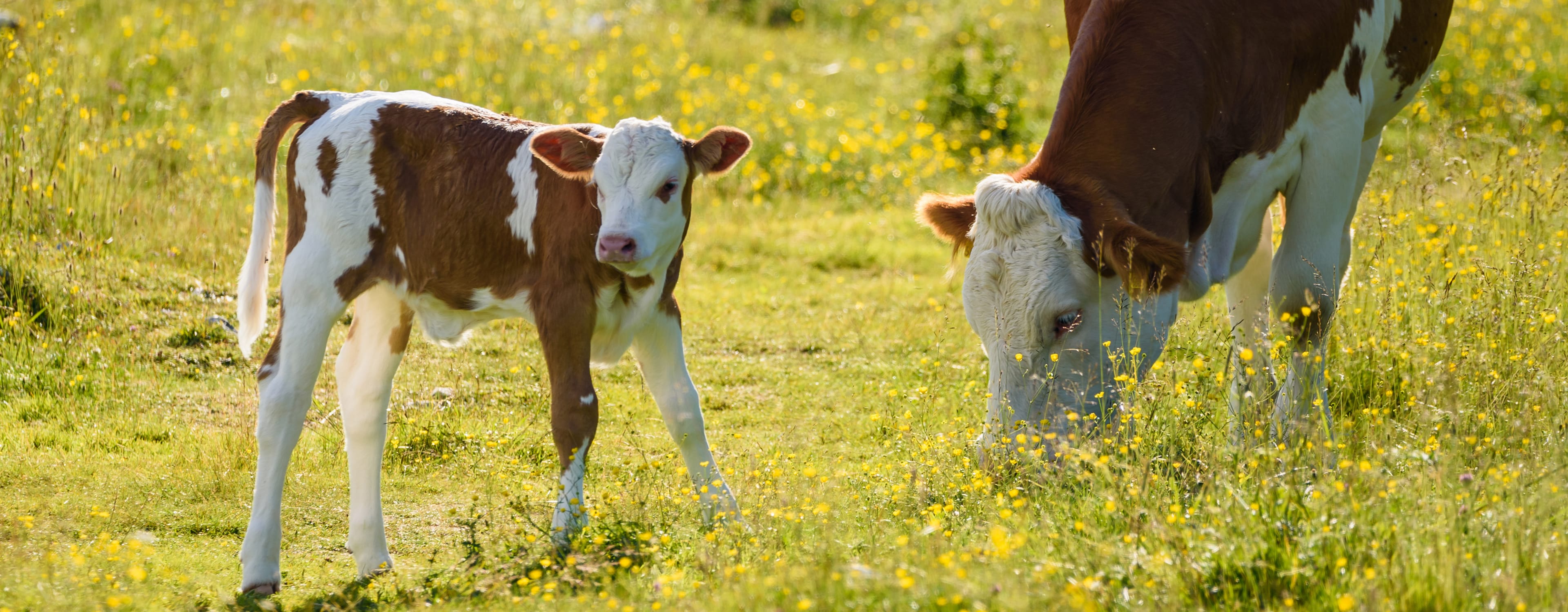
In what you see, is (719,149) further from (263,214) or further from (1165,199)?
(263,214)

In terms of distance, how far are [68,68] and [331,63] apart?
14.3 ft

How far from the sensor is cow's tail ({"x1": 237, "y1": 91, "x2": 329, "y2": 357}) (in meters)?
5.48

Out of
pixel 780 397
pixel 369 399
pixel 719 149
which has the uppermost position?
pixel 719 149

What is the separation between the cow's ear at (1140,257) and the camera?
187 inches

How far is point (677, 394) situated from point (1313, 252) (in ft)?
9.01

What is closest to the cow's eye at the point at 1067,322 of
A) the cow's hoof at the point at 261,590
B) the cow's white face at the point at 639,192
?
the cow's white face at the point at 639,192

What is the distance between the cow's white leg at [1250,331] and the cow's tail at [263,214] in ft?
12.2

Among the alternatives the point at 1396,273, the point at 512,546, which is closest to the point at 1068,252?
the point at 512,546

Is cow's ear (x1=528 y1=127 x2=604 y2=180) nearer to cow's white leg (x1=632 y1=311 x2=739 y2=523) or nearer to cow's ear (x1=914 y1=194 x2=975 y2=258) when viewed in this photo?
Answer: cow's white leg (x1=632 y1=311 x2=739 y2=523)

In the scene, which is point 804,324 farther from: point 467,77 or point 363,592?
point 467,77

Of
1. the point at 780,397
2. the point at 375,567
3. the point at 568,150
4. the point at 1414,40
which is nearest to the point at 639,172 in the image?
the point at 568,150

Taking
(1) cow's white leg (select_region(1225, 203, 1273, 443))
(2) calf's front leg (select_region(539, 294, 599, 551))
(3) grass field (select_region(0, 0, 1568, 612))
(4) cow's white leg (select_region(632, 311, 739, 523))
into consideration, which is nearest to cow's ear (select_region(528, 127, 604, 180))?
(2) calf's front leg (select_region(539, 294, 599, 551))

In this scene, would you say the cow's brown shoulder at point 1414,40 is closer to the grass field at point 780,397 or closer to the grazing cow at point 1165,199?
the grazing cow at point 1165,199

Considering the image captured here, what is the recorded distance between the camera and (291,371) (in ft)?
17.0
